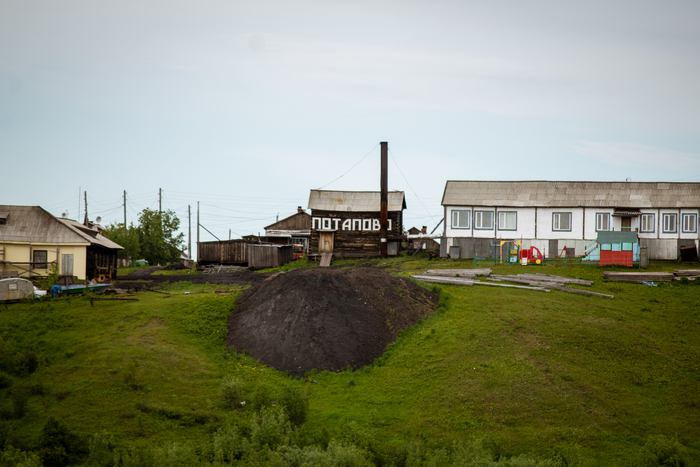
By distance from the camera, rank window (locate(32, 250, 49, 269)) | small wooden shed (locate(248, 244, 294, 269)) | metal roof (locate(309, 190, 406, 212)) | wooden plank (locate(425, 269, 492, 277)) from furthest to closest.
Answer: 1. metal roof (locate(309, 190, 406, 212))
2. small wooden shed (locate(248, 244, 294, 269))
3. window (locate(32, 250, 49, 269))
4. wooden plank (locate(425, 269, 492, 277))

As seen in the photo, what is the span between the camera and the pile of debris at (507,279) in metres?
27.5

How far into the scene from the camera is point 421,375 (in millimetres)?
17203

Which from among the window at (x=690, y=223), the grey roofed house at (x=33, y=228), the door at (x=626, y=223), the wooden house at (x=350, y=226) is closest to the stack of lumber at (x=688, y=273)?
the door at (x=626, y=223)

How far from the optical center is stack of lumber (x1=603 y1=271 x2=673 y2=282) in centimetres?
2964

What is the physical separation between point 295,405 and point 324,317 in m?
6.31

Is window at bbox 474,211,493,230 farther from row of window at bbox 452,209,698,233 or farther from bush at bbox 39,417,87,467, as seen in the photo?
bush at bbox 39,417,87,467

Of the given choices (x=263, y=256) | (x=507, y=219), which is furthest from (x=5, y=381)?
(x=507, y=219)

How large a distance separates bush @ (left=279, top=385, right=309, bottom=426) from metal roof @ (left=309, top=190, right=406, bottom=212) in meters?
34.5

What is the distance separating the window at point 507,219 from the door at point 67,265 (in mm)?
32236

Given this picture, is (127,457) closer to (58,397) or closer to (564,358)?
(58,397)

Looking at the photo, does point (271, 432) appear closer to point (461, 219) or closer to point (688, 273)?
point (688, 273)

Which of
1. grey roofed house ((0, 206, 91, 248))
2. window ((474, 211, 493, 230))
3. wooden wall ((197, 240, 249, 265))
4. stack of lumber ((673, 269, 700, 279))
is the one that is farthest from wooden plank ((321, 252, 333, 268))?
stack of lumber ((673, 269, 700, 279))

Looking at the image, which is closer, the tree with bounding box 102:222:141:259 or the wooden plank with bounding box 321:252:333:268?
the wooden plank with bounding box 321:252:333:268

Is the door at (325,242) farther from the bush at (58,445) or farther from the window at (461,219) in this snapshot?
the bush at (58,445)
